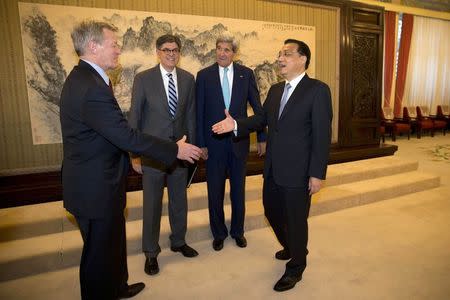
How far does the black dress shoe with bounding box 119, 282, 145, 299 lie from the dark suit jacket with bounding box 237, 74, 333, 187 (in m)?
1.27

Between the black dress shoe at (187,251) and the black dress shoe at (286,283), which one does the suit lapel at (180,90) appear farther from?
the black dress shoe at (286,283)

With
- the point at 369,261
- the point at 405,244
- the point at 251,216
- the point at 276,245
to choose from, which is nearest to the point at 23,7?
the point at 251,216

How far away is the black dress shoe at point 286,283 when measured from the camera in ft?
8.34

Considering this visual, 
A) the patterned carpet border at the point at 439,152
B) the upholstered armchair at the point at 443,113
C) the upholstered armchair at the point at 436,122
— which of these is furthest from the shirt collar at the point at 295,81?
the upholstered armchair at the point at 443,113

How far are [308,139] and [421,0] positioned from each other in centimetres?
1071

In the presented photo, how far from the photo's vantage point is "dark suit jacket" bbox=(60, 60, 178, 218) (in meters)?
1.81

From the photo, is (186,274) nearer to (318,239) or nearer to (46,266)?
(46,266)

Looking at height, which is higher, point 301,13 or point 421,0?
point 421,0

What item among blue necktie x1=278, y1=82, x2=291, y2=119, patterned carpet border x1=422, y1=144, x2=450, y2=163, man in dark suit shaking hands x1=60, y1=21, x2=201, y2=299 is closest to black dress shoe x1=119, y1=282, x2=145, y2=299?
man in dark suit shaking hands x1=60, y1=21, x2=201, y2=299

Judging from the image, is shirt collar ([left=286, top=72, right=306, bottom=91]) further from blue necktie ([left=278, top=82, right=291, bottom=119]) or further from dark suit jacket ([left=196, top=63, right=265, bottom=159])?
dark suit jacket ([left=196, top=63, right=265, bottom=159])

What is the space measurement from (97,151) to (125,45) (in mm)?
3490

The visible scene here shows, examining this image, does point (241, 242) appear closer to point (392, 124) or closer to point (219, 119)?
point (219, 119)

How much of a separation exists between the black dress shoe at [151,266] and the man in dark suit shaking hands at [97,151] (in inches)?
26.8

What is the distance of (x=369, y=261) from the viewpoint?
3.00 metres
